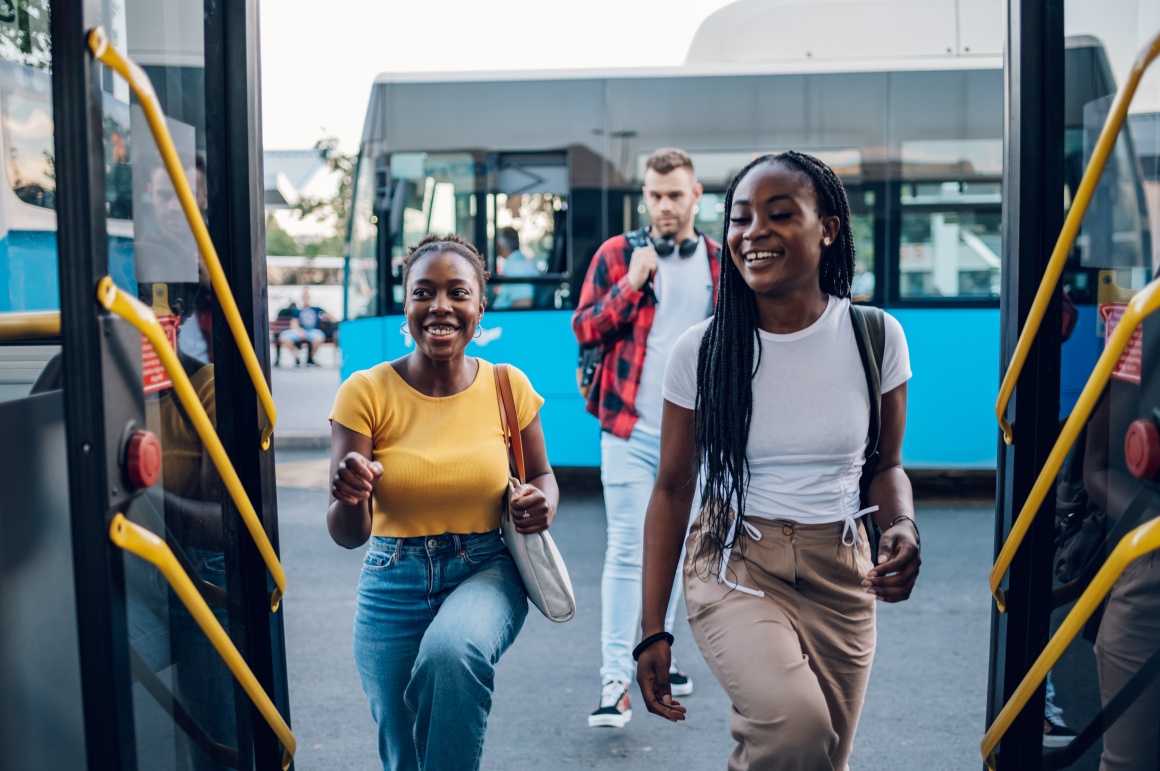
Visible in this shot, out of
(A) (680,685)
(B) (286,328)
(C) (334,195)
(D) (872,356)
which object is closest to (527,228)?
(A) (680,685)

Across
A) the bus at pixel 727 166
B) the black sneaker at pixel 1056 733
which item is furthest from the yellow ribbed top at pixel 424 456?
the bus at pixel 727 166

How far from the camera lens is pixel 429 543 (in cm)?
268

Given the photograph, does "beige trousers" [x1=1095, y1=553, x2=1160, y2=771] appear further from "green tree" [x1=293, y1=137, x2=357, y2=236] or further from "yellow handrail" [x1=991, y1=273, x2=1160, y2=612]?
"green tree" [x1=293, y1=137, x2=357, y2=236]

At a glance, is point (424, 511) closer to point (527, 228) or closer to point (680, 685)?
point (680, 685)

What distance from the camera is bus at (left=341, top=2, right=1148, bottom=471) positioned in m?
8.77

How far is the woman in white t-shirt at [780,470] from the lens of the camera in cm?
239

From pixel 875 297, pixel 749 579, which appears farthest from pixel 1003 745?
pixel 875 297

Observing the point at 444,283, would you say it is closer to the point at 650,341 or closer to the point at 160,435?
the point at 160,435

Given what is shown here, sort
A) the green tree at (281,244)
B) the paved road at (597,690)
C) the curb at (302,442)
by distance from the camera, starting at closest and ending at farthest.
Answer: the paved road at (597,690)
the curb at (302,442)
the green tree at (281,244)

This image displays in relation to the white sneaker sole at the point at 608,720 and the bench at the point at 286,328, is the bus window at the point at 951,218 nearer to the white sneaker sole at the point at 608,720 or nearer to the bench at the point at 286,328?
the white sneaker sole at the point at 608,720

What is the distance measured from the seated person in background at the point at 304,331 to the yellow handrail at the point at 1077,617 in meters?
24.6

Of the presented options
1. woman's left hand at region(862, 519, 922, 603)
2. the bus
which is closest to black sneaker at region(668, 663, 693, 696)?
woman's left hand at region(862, 519, 922, 603)

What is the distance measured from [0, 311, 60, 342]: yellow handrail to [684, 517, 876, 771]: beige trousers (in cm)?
156

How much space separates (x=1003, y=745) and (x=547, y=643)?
3155 mm
